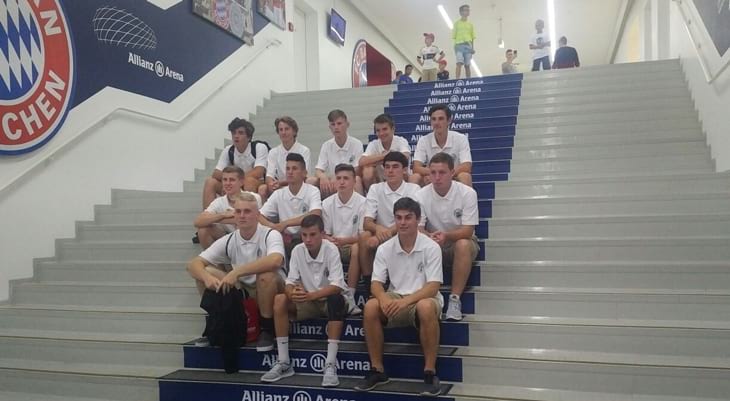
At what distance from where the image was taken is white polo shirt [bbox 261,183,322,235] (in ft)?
12.1

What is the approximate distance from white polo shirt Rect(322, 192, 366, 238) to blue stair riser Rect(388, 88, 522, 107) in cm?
335

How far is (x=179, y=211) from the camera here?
4.60 meters

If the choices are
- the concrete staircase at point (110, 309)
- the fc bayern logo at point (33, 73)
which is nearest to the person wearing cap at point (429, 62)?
the concrete staircase at point (110, 309)

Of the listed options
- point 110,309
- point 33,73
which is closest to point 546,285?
point 110,309

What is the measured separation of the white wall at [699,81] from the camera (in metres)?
3.89

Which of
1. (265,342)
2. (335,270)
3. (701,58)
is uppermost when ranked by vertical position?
(701,58)

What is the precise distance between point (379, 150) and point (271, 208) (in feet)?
3.38

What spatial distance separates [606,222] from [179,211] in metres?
3.31

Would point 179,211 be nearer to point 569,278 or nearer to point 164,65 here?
point 164,65

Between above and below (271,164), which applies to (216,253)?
below

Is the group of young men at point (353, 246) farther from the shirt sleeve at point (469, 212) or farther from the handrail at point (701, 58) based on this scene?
the handrail at point (701, 58)

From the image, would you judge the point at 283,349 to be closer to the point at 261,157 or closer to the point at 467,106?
the point at 261,157

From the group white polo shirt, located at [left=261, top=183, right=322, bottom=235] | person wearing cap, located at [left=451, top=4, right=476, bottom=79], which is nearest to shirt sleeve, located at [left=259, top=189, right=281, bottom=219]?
white polo shirt, located at [left=261, top=183, right=322, bottom=235]

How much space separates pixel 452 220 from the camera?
3314 mm
